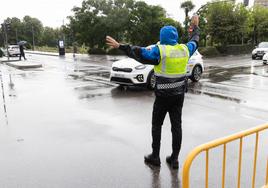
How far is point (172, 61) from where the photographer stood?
166 inches

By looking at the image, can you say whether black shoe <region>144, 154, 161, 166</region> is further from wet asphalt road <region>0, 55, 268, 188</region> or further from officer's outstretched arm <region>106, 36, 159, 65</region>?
officer's outstretched arm <region>106, 36, 159, 65</region>

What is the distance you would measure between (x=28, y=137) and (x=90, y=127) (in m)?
1.32

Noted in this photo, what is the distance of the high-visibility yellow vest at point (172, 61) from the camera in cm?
419

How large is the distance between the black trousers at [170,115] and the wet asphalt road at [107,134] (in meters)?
0.40

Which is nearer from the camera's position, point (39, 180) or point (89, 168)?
point (39, 180)

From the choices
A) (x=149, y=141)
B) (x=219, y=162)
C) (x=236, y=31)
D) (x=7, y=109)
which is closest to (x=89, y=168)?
(x=149, y=141)

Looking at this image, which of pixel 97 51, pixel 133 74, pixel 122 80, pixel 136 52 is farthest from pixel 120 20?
pixel 136 52

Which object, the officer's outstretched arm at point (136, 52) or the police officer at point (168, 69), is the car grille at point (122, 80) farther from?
the officer's outstretched arm at point (136, 52)

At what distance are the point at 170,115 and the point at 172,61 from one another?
84 cm

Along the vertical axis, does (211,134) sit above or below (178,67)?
below

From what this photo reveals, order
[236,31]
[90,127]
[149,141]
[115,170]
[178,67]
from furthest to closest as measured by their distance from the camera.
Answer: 1. [236,31]
2. [90,127]
3. [149,141]
4. [115,170]
5. [178,67]

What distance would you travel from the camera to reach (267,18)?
131ft

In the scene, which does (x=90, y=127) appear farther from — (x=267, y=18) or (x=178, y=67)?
(x=267, y=18)

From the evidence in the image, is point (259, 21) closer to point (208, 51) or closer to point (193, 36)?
point (208, 51)
